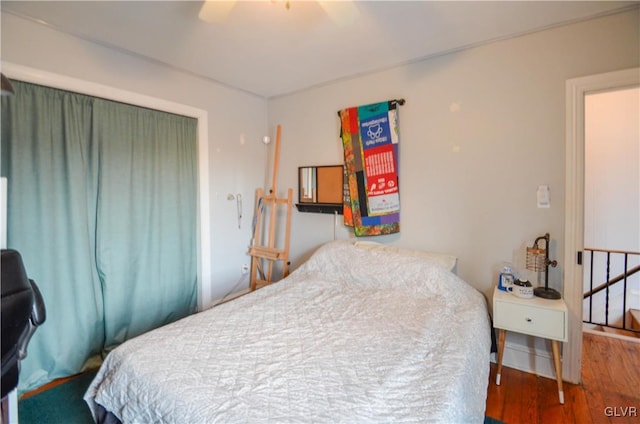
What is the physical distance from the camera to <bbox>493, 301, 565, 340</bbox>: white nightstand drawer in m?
1.88

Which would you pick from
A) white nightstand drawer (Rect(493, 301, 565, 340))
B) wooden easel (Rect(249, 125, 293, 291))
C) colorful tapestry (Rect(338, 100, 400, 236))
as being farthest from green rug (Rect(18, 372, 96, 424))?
white nightstand drawer (Rect(493, 301, 565, 340))

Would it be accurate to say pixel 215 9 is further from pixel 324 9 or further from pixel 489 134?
pixel 489 134

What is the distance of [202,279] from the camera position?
3043 millimetres

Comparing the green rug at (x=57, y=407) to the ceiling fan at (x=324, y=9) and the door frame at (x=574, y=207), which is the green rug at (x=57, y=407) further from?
the door frame at (x=574, y=207)

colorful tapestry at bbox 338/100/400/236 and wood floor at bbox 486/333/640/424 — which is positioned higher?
colorful tapestry at bbox 338/100/400/236

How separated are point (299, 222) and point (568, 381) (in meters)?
2.62

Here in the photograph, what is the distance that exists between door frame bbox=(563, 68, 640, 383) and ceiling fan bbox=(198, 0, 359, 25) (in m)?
1.60

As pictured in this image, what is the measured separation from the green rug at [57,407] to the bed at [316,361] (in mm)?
577

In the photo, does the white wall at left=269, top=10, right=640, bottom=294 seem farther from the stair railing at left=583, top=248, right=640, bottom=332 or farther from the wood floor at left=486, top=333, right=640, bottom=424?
the stair railing at left=583, top=248, right=640, bottom=332

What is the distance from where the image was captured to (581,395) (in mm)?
1994

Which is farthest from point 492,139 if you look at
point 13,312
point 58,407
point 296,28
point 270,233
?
point 58,407

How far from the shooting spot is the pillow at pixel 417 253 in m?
2.31

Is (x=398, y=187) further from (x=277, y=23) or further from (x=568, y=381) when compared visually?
(x=568, y=381)

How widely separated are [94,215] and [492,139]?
308 centimetres
